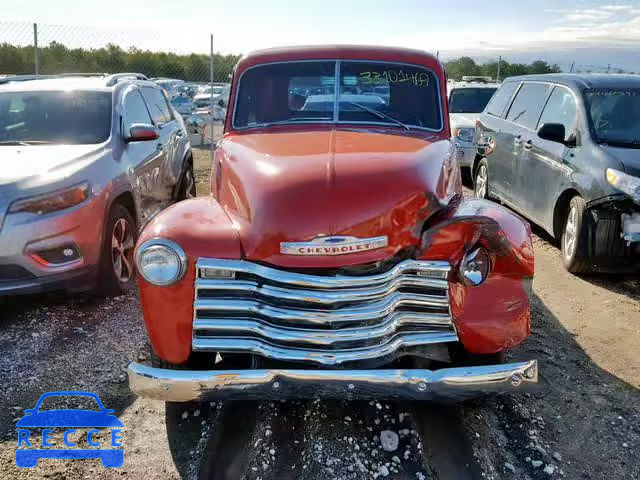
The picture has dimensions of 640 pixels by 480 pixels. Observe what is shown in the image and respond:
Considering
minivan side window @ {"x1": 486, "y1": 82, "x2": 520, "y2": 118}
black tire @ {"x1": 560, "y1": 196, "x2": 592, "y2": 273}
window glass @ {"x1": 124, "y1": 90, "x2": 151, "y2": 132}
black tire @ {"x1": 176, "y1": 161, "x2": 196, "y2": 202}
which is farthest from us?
minivan side window @ {"x1": 486, "y1": 82, "x2": 520, "y2": 118}

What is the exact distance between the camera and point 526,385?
2.88 meters

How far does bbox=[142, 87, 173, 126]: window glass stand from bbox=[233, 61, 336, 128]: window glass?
2.66 metres

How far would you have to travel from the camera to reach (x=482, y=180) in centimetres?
886

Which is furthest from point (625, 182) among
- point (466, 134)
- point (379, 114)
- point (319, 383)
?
point (466, 134)

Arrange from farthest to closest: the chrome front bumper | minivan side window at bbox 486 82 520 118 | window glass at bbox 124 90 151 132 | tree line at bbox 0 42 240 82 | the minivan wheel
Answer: tree line at bbox 0 42 240 82, the minivan wheel, minivan side window at bbox 486 82 520 118, window glass at bbox 124 90 151 132, the chrome front bumper

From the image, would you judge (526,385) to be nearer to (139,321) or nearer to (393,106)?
(393,106)

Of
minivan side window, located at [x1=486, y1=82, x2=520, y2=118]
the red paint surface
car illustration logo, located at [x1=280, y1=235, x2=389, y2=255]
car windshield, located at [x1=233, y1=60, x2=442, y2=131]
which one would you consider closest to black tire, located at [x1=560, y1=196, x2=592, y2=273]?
car windshield, located at [x1=233, y1=60, x2=442, y2=131]

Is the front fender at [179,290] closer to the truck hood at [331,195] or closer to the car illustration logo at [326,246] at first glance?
the truck hood at [331,195]

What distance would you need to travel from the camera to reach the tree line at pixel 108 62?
582 inches

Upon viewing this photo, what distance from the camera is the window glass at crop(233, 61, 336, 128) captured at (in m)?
4.39

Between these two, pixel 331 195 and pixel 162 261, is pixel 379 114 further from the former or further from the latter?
pixel 162 261

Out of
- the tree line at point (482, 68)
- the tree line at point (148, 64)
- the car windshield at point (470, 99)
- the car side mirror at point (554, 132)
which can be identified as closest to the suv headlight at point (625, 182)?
the car side mirror at point (554, 132)

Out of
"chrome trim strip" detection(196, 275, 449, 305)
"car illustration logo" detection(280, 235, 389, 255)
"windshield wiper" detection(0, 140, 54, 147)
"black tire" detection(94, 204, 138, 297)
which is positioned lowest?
"black tire" detection(94, 204, 138, 297)

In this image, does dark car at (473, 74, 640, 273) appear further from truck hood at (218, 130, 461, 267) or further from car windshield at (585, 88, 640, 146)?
truck hood at (218, 130, 461, 267)
